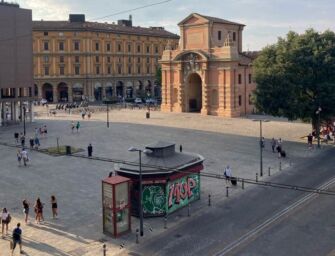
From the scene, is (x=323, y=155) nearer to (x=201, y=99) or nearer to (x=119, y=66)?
(x=201, y=99)

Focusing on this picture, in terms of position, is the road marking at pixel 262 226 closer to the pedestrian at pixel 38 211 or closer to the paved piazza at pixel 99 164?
the paved piazza at pixel 99 164

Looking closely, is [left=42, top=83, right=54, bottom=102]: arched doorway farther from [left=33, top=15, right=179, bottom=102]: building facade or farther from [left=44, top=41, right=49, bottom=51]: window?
[left=44, top=41, right=49, bottom=51]: window

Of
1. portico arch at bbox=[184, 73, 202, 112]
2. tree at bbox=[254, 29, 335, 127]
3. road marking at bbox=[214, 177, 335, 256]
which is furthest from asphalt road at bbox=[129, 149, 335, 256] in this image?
portico arch at bbox=[184, 73, 202, 112]

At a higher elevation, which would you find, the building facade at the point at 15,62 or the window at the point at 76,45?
the window at the point at 76,45

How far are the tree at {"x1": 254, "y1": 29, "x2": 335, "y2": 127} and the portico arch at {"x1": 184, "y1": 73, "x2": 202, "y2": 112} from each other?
30.2 metres

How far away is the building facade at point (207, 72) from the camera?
70.8m

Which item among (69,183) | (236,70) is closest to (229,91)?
(236,70)

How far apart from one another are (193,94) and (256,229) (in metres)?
57.8

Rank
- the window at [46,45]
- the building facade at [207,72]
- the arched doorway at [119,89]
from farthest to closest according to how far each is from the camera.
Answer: the arched doorway at [119,89] < the window at [46,45] < the building facade at [207,72]

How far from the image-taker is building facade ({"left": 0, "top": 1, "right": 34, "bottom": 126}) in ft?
210

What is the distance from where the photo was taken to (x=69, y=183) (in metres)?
32.1

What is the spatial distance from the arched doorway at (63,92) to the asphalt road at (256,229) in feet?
270

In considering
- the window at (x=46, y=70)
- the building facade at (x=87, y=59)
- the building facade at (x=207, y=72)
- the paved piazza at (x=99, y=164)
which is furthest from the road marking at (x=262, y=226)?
the window at (x=46, y=70)

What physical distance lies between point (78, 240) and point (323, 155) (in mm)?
28436
